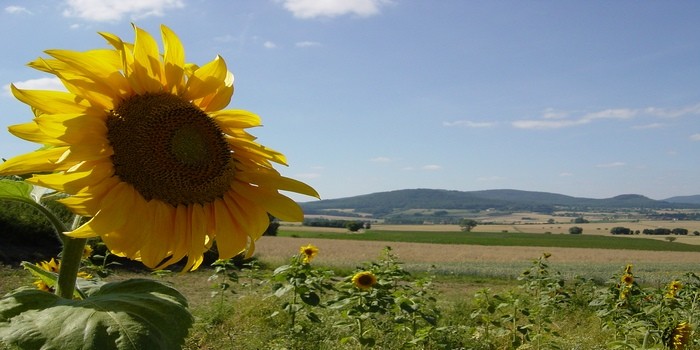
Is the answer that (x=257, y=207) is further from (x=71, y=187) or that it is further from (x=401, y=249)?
(x=401, y=249)

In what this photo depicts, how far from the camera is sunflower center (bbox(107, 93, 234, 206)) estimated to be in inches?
48.3

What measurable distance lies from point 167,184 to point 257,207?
0.21 meters

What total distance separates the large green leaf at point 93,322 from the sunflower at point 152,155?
0.39 feet

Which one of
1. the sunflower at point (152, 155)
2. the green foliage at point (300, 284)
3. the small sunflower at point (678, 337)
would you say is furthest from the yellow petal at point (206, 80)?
the small sunflower at point (678, 337)

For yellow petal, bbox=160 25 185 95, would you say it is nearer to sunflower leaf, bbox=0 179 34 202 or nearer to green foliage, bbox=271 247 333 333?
sunflower leaf, bbox=0 179 34 202

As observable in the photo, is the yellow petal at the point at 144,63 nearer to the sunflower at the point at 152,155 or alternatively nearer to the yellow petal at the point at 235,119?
the sunflower at the point at 152,155

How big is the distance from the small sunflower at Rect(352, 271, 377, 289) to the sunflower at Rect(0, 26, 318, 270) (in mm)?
4655

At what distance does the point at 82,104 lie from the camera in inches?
46.5

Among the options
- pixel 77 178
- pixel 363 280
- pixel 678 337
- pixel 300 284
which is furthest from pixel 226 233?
pixel 678 337

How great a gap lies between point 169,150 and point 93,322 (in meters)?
0.44

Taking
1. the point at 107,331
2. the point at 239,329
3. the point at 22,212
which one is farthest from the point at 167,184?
the point at 22,212

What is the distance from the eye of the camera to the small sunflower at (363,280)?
19.5ft

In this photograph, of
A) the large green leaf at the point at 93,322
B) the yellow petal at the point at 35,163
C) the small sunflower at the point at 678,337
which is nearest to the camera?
the large green leaf at the point at 93,322

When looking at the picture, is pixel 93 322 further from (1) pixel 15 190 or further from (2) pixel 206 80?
(2) pixel 206 80
